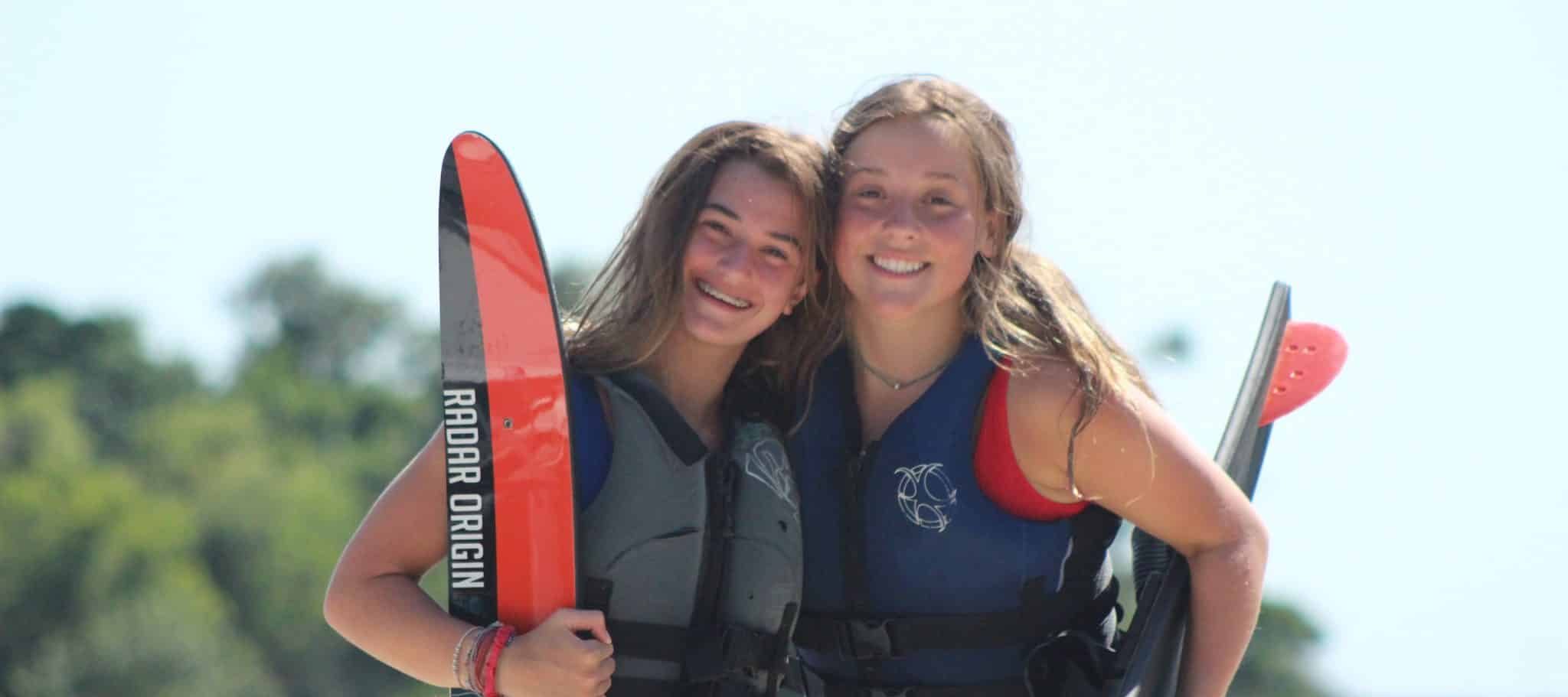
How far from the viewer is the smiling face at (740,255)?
3910 mm

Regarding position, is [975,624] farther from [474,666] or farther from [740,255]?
[474,666]

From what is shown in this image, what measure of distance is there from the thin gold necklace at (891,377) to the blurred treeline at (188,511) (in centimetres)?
4066

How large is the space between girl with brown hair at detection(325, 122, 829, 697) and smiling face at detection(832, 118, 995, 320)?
0.29 ft

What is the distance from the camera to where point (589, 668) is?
3.61 meters

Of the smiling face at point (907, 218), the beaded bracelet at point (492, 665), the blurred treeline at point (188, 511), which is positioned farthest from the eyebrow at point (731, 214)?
the blurred treeline at point (188, 511)

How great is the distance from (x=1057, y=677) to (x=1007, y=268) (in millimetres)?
856

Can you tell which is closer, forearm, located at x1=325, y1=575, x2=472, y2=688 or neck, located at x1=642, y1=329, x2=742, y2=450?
forearm, located at x1=325, y1=575, x2=472, y2=688

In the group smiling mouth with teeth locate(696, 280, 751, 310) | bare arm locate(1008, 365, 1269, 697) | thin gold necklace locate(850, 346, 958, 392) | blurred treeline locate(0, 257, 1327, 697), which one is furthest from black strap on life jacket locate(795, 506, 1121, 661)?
blurred treeline locate(0, 257, 1327, 697)

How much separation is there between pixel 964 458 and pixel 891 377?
0.25 meters

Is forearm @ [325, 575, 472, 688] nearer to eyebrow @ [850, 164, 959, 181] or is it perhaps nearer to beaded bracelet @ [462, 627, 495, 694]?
beaded bracelet @ [462, 627, 495, 694]

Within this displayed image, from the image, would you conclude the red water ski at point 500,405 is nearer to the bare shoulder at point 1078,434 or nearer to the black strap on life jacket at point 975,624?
the black strap on life jacket at point 975,624

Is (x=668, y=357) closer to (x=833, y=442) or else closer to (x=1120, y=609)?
(x=833, y=442)

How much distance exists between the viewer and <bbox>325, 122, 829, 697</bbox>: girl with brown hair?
3.71 meters

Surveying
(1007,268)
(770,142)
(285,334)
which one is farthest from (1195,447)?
(285,334)
